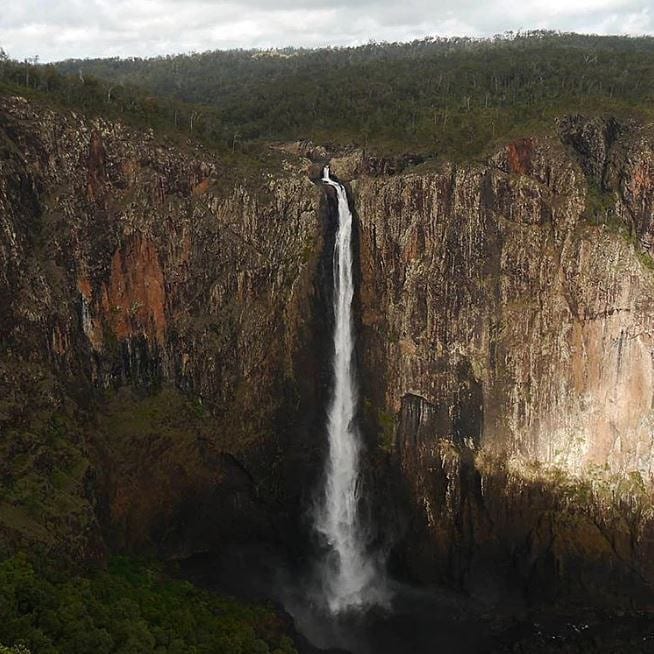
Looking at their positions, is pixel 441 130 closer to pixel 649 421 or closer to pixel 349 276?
pixel 349 276

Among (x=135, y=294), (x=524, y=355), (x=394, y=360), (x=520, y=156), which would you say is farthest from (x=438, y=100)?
(x=135, y=294)

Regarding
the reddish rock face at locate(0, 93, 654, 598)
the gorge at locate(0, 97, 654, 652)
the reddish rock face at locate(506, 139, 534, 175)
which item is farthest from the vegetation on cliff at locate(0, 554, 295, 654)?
the reddish rock face at locate(506, 139, 534, 175)

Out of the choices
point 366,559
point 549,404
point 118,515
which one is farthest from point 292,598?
point 549,404

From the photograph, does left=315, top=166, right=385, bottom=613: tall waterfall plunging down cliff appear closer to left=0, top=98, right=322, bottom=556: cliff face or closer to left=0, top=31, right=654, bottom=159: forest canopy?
left=0, top=98, right=322, bottom=556: cliff face

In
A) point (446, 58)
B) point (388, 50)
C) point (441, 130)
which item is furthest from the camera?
point (388, 50)

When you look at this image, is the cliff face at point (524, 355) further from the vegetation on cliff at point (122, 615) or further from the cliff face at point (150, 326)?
the vegetation on cliff at point (122, 615)

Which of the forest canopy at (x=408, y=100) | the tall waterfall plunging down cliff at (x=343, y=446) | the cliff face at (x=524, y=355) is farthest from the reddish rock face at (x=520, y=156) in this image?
the tall waterfall plunging down cliff at (x=343, y=446)

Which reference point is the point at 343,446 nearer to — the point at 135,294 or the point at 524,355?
the point at 524,355
